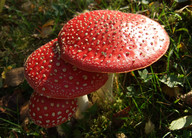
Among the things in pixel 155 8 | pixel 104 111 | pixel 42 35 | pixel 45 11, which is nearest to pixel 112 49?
→ pixel 104 111

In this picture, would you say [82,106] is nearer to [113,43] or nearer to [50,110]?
[50,110]

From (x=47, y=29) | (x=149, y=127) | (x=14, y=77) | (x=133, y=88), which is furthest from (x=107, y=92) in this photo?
(x=47, y=29)

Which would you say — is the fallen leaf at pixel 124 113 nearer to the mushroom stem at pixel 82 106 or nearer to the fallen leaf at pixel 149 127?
the fallen leaf at pixel 149 127

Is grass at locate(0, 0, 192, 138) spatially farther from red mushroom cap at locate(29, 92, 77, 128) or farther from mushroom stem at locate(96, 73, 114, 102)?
red mushroom cap at locate(29, 92, 77, 128)

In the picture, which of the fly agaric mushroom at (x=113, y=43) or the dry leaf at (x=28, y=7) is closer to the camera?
the fly agaric mushroom at (x=113, y=43)

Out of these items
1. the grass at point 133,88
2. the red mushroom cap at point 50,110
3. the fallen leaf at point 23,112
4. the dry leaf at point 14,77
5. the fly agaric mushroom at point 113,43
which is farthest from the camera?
the dry leaf at point 14,77

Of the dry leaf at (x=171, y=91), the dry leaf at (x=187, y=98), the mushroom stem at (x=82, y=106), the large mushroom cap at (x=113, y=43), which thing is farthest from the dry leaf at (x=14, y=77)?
the dry leaf at (x=187, y=98)

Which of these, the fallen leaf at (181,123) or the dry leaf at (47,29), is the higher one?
the dry leaf at (47,29)

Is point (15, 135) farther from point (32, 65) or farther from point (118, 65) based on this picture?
point (118, 65)
